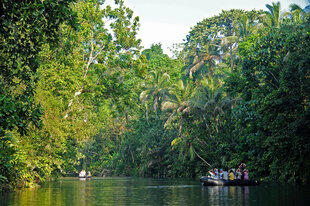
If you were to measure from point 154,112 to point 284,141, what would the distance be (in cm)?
3720

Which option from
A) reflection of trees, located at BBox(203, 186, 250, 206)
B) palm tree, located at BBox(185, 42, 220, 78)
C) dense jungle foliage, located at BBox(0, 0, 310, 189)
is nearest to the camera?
dense jungle foliage, located at BBox(0, 0, 310, 189)

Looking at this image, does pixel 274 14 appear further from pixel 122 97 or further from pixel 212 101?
pixel 122 97

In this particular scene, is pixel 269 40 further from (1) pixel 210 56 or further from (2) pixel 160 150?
(2) pixel 160 150

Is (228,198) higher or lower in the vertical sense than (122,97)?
lower

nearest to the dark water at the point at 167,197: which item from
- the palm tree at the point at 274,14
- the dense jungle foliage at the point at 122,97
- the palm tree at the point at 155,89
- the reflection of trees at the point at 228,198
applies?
the reflection of trees at the point at 228,198

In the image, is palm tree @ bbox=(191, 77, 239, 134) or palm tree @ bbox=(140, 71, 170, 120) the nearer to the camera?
palm tree @ bbox=(191, 77, 239, 134)

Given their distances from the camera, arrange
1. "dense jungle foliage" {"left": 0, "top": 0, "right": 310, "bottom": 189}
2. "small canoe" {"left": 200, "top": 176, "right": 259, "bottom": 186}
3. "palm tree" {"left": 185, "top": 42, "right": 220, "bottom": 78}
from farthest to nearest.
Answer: "palm tree" {"left": 185, "top": 42, "right": 220, "bottom": 78}, "small canoe" {"left": 200, "top": 176, "right": 259, "bottom": 186}, "dense jungle foliage" {"left": 0, "top": 0, "right": 310, "bottom": 189}

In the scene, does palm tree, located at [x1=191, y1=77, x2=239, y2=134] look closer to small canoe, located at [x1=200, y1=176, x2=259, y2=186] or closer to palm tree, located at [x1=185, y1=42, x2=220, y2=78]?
palm tree, located at [x1=185, y1=42, x2=220, y2=78]

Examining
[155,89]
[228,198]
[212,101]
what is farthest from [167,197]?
[155,89]

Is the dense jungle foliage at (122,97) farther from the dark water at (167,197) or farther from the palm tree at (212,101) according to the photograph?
the dark water at (167,197)

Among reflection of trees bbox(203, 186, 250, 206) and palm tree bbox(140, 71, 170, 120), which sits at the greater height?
palm tree bbox(140, 71, 170, 120)

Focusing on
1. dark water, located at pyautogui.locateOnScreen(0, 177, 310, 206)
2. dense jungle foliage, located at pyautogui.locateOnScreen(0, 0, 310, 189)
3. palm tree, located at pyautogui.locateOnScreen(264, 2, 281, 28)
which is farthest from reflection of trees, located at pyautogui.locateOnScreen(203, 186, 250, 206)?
palm tree, located at pyautogui.locateOnScreen(264, 2, 281, 28)

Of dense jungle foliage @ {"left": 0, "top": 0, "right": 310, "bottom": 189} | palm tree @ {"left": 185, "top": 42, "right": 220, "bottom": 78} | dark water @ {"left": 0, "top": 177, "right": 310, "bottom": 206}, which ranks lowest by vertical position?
dark water @ {"left": 0, "top": 177, "right": 310, "bottom": 206}

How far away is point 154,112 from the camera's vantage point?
61.5m
